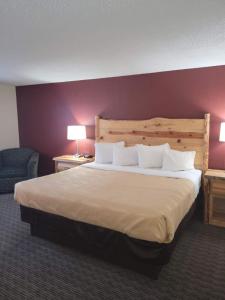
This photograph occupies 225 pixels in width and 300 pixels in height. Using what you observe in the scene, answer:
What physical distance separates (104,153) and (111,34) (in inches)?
82.8

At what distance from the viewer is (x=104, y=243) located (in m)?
2.25

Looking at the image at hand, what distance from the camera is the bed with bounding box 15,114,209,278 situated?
79.0 inches

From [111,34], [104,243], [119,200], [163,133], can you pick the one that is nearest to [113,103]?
[163,133]

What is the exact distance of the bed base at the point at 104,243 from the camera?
6.66 feet

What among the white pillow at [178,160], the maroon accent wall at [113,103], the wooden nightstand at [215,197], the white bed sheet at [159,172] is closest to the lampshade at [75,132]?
the maroon accent wall at [113,103]

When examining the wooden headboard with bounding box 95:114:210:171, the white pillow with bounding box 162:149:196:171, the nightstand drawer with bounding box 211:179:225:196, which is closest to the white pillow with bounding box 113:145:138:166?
the wooden headboard with bounding box 95:114:210:171

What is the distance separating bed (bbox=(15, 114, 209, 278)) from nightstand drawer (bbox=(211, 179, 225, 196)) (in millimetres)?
228

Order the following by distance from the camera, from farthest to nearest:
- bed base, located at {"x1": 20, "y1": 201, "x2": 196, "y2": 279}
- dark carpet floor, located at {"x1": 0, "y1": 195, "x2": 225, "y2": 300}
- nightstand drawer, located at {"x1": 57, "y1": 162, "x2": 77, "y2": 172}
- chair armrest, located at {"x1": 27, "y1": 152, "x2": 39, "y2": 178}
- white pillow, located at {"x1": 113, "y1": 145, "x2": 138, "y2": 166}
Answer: chair armrest, located at {"x1": 27, "y1": 152, "x2": 39, "y2": 178}
nightstand drawer, located at {"x1": 57, "y1": 162, "x2": 77, "y2": 172}
white pillow, located at {"x1": 113, "y1": 145, "x2": 138, "y2": 166}
bed base, located at {"x1": 20, "y1": 201, "x2": 196, "y2": 279}
dark carpet floor, located at {"x1": 0, "y1": 195, "x2": 225, "y2": 300}

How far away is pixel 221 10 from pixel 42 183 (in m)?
2.47

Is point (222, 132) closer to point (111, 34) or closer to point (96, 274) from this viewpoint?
Answer: point (111, 34)

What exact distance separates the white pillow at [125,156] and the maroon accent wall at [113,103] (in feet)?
2.22

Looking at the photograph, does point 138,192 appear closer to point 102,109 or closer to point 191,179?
point 191,179

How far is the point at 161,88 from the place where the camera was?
379 cm

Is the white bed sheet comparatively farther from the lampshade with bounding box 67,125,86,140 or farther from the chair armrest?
the chair armrest
